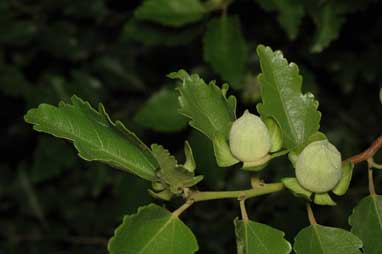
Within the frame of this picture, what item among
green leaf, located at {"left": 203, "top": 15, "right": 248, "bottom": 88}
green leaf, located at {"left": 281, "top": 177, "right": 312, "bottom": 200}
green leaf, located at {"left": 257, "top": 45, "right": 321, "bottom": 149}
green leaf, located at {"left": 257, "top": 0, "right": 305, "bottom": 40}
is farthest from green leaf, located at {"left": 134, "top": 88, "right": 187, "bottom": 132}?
green leaf, located at {"left": 281, "top": 177, "right": 312, "bottom": 200}

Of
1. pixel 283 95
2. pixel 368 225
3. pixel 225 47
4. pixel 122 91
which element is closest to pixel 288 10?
pixel 225 47

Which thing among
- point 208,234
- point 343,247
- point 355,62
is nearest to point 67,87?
point 208,234

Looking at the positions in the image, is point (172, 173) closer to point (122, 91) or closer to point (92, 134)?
point (92, 134)

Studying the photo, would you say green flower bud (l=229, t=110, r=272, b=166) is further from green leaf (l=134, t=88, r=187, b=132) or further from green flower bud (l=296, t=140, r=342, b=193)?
green leaf (l=134, t=88, r=187, b=132)

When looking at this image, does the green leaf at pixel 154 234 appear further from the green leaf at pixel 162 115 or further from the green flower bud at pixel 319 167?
the green leaf at pixel 162 115

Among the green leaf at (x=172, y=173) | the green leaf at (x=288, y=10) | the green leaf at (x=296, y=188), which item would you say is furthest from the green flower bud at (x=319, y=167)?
the green leaf at (x=288, y=10)

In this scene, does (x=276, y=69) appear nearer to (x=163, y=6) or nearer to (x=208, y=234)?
(x=163, y=6)
